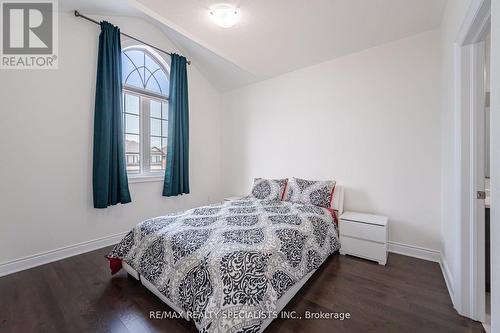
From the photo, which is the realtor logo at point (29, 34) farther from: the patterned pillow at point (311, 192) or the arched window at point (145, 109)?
the patterned pillow at point (311, 192)

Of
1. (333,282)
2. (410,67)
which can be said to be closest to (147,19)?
(410,67)

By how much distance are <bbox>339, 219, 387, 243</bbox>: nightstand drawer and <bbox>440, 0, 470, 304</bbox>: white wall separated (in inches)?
20.3

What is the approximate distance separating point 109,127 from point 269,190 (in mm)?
2283

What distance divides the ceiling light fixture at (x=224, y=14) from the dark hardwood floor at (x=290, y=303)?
2.69 meters

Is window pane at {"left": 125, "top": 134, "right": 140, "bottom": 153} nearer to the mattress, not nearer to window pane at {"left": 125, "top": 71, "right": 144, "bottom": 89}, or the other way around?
window pane at {"left": 125, "top": 71, "right": 144, "bottom": 89}

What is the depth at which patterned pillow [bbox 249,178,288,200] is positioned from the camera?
3.02 metres

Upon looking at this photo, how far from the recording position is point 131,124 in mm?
3227

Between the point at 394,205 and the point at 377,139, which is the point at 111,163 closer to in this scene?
the point at 377,139

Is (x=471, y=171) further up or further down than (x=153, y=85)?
further down

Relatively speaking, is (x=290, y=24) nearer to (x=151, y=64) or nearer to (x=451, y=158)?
(x=451, y=158)

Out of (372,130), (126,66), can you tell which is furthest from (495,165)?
(126,66)

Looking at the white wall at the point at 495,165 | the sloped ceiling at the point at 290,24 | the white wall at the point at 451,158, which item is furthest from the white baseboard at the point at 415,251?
the sloped ceiling at the point at 290,24

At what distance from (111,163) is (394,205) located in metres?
3.60

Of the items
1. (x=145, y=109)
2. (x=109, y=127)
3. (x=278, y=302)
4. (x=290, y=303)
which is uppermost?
(x=145, y=109)
